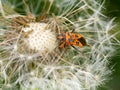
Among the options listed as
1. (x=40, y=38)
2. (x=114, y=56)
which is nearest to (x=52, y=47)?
(x=40, y=38)

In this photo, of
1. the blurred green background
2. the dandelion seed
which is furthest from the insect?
the blurred green background

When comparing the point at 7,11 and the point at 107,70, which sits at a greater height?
the point at 7,11

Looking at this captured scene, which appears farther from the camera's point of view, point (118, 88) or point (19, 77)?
point (118, 88)

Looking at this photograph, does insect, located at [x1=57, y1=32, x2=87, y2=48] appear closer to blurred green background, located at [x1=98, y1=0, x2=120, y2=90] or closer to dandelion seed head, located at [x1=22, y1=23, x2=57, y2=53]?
dandelion seed head, located at [x1=22, y1=23, x2=57, y2=53]

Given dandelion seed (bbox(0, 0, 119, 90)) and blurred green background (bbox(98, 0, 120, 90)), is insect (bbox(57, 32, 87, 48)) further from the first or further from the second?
blurred green background (bbox(98, 0, 120, 90))

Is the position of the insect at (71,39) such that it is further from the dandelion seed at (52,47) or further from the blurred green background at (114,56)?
the blurred green background at (114,56)

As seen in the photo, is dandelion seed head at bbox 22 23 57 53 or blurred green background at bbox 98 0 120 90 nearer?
dandelion seed head at bbox 22 23 57 53

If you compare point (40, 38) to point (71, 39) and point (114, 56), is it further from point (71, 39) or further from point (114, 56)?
point (114, 56)

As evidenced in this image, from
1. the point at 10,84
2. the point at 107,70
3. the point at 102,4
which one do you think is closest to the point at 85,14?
the point at 102,4

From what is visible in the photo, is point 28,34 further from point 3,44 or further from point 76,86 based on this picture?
point 76,86
